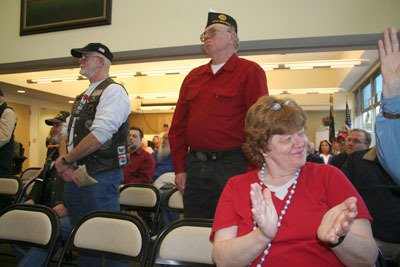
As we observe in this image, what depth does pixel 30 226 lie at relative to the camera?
1.91m

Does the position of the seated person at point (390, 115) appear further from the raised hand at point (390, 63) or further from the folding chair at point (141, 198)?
the folding chair at point (141, 198)

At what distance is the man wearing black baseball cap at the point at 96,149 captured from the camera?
6.76 ft

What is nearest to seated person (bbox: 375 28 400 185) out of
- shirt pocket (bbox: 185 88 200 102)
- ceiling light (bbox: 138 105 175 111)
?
shirt pocket (bbox: 185 88 200 102)

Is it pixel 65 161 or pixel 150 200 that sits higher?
pixel 65 161

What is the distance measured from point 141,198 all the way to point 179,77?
768 cm

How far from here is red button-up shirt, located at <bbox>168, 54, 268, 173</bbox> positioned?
6.40 ft

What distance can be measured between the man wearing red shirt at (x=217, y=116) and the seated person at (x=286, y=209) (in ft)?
1.65

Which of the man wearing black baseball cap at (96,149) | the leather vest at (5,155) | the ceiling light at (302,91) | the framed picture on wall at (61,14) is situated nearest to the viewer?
the man wearing black baseball cap at (96,149)

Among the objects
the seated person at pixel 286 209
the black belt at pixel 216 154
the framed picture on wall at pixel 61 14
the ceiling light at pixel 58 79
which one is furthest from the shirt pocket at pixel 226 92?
the ceiling light at pixel 58 79

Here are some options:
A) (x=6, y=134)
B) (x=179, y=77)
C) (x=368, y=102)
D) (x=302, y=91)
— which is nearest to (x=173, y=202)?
(x=6, y=134)

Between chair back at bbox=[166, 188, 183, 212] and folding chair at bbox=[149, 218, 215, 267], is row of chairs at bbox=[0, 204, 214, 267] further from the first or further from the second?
chair back at bbox=[166, 188, 183, 212]

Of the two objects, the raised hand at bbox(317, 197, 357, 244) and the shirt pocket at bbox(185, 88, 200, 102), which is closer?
the raised hand at bbox(317, 197, 357, 244)

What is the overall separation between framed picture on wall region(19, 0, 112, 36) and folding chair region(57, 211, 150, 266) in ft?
7.86

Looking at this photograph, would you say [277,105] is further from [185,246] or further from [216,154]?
[185,246]
